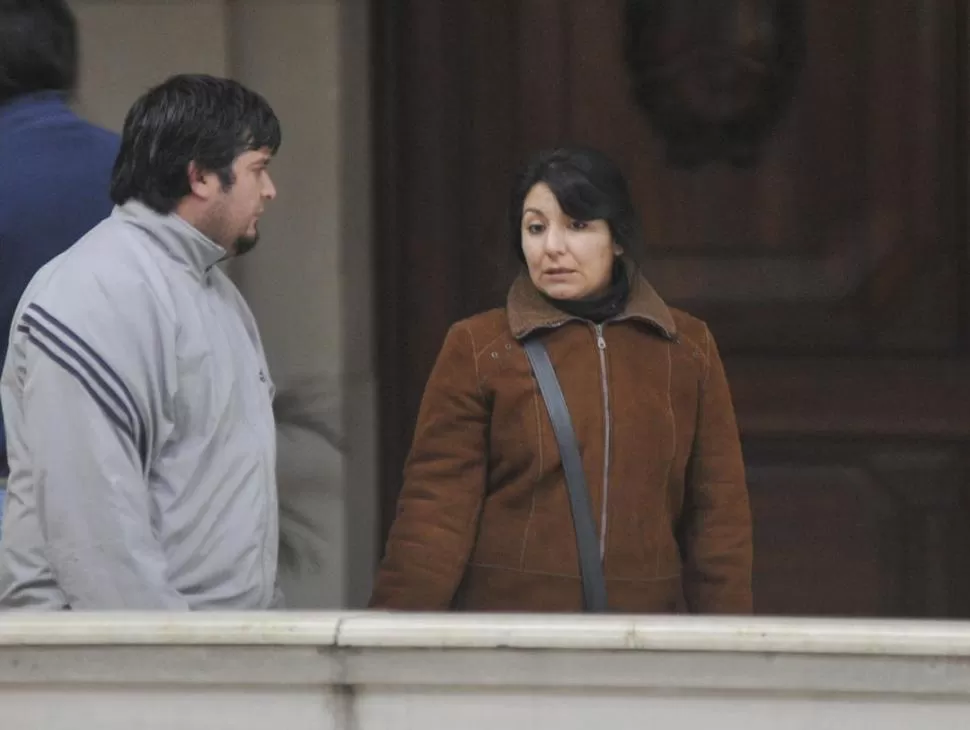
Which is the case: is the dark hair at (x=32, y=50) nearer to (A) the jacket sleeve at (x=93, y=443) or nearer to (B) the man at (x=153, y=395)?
(B) the man at (x=153, y=395)

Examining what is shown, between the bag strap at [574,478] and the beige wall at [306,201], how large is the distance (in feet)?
3.13

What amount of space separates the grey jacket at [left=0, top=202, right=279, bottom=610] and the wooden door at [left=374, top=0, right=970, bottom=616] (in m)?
1.18

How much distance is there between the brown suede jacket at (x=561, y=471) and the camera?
2963 millimetres

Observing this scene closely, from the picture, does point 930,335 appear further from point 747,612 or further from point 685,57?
point 747,612

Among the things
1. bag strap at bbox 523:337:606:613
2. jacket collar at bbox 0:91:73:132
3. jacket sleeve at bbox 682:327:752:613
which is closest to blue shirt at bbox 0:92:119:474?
jacket collar at bbox 0:91:73:132

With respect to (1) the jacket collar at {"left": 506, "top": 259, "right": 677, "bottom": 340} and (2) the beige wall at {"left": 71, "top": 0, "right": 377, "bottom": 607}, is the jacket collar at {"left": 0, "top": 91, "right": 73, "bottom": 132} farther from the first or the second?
(1) the jacket collar at {"left": 506, "top": 259, "right": 677, "bottom": 340}

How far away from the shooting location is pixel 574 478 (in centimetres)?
295

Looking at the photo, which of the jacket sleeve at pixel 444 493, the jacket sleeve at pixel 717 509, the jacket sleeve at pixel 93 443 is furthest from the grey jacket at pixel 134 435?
the jacket sleeve at pixel 717 509

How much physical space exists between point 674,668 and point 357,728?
0.48 metres

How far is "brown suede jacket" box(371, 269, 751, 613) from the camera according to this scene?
2.96 metres

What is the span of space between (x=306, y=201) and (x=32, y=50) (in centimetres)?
83

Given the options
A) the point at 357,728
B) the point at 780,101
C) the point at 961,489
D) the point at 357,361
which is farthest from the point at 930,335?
the point at 357,728

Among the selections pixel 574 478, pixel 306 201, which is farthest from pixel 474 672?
pixel 306 201

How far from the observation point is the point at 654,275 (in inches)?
153
